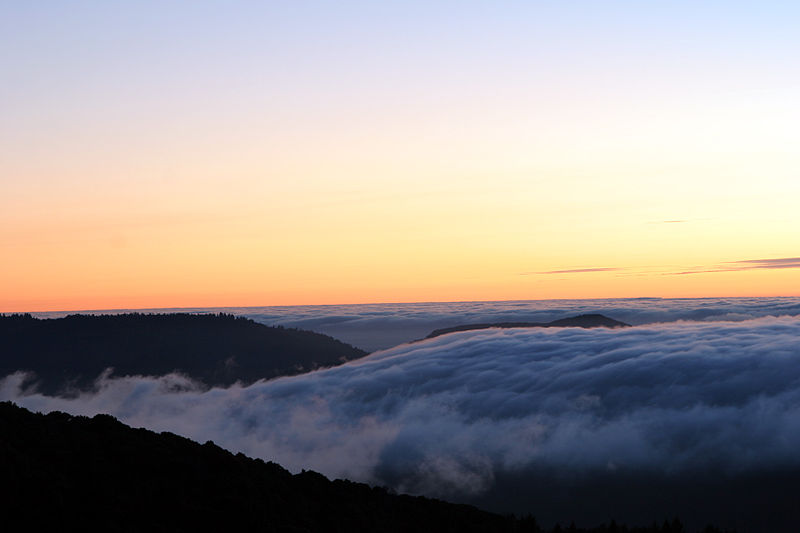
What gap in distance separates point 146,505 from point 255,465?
25558 mm

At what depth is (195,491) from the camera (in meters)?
79.6

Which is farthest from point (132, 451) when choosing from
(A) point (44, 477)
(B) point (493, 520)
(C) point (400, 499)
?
(B) point (493, 520)

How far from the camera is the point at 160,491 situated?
252ft

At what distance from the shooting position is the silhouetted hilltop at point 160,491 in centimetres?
6531

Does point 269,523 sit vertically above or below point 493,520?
above

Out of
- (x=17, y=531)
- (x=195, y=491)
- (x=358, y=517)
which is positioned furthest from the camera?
(x=358, y=517)

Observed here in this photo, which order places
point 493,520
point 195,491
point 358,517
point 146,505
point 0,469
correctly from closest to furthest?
point 0,469 → point 146,505 → point 195,491 → point 358,517 → point 493,520

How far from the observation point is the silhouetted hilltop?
65.3m

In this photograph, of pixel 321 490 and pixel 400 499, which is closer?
pixel 321 490

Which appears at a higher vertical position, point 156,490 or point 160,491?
point 156,490

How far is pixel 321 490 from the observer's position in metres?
97.6

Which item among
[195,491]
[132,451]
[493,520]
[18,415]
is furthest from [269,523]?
[493,520]

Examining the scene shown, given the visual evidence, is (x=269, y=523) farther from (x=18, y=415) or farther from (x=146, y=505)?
(x=18, y=415)

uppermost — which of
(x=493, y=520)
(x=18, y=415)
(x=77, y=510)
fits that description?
(x=18, y=415)
